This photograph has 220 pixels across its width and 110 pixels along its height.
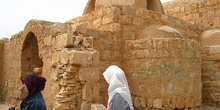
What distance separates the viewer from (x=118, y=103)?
354 cm

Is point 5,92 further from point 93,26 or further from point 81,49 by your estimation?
point 81,49

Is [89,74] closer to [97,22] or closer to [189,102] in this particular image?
[97,22]

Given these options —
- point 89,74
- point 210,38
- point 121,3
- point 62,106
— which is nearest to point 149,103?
point 89,74

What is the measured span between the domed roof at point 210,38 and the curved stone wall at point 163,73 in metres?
2.57

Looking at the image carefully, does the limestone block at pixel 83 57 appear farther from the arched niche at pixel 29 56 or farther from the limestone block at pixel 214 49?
the limestone block at pixel 214 49

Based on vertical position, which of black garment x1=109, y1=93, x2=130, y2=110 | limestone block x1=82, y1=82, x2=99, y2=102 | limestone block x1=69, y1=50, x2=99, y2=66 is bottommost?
limestone block x1=82, y1=82, x2=99, y2=102

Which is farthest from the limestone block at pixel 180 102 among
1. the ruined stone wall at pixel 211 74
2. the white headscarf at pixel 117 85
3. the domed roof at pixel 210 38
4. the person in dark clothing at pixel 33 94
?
the person in dark clothing at pixel 33 94

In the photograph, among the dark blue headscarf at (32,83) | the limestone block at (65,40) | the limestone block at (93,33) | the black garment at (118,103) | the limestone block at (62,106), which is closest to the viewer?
the dark blue headscarf at (32,83)

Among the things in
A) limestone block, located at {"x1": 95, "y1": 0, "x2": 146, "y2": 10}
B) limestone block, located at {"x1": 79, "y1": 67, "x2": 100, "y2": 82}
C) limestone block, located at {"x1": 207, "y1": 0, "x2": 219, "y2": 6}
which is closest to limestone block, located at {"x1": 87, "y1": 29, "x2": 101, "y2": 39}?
limestone block, located at {"x1": 79, "y1": 67, "x2": 100, "y2": 82}

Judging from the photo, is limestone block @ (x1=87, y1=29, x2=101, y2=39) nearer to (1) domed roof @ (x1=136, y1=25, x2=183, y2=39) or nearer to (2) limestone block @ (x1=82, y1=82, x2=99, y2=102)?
(1) domed roof @ (x1=136, y1=25, x2=183, y2=39)

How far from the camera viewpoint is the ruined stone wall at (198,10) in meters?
12.3

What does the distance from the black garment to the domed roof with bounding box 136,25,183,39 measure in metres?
4.35

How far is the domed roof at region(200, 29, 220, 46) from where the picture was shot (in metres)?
9.61

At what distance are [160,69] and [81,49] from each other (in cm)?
218
